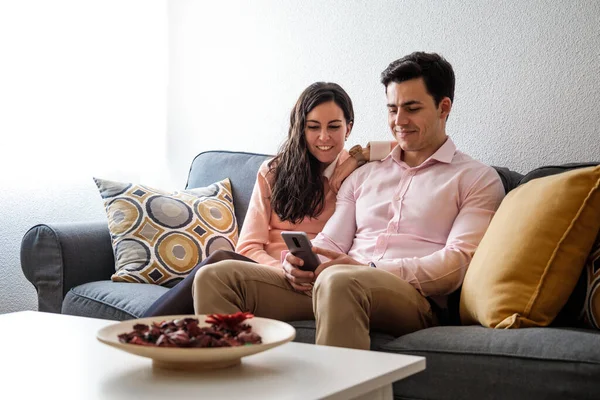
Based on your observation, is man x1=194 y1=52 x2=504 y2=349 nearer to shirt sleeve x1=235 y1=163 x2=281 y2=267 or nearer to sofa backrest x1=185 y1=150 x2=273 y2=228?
shirt sleeve x1=235 y1=163 x2=281 y2=267

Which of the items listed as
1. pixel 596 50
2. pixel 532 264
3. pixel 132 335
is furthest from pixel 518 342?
pixel 596 50

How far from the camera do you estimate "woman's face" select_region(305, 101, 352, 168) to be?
258 cm

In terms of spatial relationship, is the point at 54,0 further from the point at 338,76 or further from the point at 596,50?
the point at 596,50

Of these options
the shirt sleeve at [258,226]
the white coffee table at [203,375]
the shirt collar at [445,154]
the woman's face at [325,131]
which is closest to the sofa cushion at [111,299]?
the shirt sleeve at [258,226]

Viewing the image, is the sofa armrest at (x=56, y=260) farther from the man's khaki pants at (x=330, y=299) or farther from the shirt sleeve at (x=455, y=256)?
the shirt sleeve at (x=455, y=256)

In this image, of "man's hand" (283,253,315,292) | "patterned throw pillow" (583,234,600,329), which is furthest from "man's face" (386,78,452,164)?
"patterned throw pillow" (583,234,600,329)

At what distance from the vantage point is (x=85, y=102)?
11.9 ft

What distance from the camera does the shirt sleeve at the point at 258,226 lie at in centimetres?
254

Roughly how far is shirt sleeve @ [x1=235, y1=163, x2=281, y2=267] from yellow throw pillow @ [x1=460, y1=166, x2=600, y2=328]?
2.71ft

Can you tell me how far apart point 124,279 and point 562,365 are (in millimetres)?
1519

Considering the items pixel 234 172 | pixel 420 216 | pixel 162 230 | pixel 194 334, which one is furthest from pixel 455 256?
pixel 234 172

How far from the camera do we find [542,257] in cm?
183

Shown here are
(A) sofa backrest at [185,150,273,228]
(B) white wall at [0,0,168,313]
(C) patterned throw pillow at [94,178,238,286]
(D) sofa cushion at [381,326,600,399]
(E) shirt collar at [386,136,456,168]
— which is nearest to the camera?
(D) sofa cushion at [381,326,600,399]

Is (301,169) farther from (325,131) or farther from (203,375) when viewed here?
(203,375)
